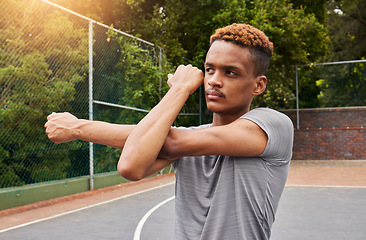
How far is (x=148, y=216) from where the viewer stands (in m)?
7.10

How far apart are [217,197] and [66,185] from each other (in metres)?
8.51

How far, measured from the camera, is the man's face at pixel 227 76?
5.24 feet

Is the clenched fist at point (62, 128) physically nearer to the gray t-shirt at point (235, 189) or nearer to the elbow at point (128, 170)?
the elbow at point (128, 170)

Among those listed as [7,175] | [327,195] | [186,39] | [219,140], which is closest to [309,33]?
[186,39]

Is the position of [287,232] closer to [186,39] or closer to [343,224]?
[343,224]

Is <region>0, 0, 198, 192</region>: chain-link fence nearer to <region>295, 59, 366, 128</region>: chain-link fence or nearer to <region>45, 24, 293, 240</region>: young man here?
<region>45, 24, 293, 240</region>: young man

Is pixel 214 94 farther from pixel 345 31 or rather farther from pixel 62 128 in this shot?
pixel 345 31

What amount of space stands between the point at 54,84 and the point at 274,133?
26.5 feet

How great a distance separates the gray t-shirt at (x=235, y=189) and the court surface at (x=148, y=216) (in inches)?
163

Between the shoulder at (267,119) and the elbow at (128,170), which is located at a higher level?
the shoulder at (267,119)

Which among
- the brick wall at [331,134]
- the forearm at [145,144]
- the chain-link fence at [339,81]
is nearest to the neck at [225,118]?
the forearm at [145,144]

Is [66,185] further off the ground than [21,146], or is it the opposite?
[21,146]

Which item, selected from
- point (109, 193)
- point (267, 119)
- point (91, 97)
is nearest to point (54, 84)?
point (91, 97)

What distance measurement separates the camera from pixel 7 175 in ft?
26.8
